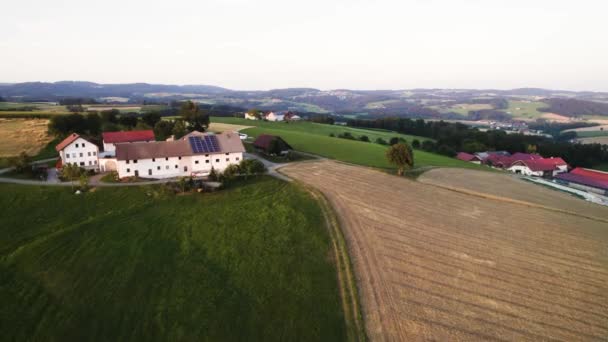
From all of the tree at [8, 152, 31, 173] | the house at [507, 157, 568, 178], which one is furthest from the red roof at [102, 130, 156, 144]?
the house at [507, 157, 568, 178]

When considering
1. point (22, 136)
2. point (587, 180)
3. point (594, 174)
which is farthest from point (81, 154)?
point (594, 174)

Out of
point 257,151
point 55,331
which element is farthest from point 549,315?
point 257,151

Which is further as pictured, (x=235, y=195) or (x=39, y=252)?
(x=235, y=195)

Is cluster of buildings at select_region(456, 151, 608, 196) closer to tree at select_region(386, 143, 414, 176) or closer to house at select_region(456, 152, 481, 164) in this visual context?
house at select_region(456, 152, 481, 164)

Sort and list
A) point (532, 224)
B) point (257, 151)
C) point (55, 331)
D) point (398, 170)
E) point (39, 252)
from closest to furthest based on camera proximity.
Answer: point (55, 331) < point (39, 252) < point (532, 224) < point (398, 170) < point (257, 151)

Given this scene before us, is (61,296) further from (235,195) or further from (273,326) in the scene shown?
(235,195)

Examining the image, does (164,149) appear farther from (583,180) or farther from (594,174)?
(594,174)

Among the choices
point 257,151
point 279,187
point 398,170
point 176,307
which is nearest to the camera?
point 176,307

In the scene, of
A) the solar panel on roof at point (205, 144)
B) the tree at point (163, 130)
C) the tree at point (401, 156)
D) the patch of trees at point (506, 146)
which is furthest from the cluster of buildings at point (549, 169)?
the tree at point (163, 130)
